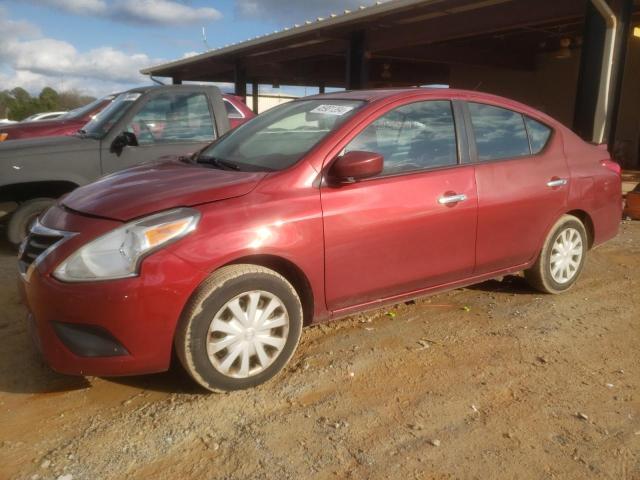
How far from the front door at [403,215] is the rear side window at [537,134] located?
838 mm

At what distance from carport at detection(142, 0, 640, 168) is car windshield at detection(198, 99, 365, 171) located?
3.60 meters

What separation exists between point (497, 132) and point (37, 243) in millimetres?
3098

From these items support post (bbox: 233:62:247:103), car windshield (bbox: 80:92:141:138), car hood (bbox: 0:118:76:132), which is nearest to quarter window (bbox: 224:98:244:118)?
car windshield (bbox: 80:92:141:138)

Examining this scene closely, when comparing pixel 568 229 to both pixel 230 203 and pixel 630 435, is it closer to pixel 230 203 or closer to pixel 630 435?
pixel 630 435

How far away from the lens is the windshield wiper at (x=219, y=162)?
3410 millimetres

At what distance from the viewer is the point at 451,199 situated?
3627 millimetres

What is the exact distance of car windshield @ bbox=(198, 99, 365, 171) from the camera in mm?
3355

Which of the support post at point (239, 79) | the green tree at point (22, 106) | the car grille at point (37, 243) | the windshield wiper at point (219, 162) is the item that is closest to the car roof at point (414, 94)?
the windshield wiper at point (219, 162)

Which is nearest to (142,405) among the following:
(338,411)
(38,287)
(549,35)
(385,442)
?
(38,287)

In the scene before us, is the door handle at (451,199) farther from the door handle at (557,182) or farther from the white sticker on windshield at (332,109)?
the door handle at (557,182)

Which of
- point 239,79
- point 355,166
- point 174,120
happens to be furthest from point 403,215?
point 239,79

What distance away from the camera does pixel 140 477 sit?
7.57ft

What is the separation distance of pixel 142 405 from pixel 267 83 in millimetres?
23240

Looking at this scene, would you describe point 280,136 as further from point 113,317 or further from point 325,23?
point 325,23
